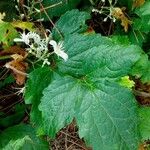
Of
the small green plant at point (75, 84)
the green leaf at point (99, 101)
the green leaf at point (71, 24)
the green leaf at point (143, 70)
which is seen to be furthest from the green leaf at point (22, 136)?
the green leaf at point (143, 70)

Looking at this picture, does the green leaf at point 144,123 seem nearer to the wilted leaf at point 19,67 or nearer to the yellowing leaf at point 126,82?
the yellowing leaf at point 126,82

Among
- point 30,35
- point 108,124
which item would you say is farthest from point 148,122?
point 30,35

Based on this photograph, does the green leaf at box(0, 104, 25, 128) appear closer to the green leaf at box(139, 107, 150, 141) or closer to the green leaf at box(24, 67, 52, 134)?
the green leaf at box(24, 67, 52, 134)

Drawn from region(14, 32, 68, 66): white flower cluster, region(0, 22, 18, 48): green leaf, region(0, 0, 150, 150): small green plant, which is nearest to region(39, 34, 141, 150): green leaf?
region(0, 0, 150, 150): small green plant

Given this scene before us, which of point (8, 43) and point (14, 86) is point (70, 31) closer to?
point (8, 43)

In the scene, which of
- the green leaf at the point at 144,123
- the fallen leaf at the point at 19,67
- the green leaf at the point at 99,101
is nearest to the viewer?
the green leaf at the point at 99,101
